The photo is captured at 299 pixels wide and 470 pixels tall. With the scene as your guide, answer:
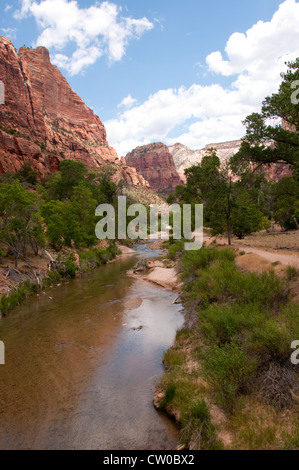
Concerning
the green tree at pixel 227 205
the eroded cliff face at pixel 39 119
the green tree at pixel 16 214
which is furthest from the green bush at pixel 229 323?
the eroded cliff face at pixel 39 119

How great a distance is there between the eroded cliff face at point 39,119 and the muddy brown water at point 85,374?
48125 millimetres

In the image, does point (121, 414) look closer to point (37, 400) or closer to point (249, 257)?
point (37, 400)

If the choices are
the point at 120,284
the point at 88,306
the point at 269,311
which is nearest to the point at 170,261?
the point at 120,284

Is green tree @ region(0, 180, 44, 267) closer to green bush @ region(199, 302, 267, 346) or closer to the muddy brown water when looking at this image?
the muddy brown water

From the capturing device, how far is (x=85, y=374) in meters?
7.91

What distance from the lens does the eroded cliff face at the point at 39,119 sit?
59.1m

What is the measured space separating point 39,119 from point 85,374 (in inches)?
3342

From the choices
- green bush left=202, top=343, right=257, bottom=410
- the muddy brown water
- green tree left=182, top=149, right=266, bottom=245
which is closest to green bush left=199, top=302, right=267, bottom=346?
green bush left=202, top=343, right=257, bottom=410

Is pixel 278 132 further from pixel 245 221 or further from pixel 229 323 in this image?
pixel 245 221

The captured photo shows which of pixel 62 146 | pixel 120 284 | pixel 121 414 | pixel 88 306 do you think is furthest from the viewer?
pixel 62 146

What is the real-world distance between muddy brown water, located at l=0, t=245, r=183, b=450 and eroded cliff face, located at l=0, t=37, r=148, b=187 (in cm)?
4813

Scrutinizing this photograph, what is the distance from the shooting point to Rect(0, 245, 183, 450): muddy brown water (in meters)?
5.50

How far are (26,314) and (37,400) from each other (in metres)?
7.97
